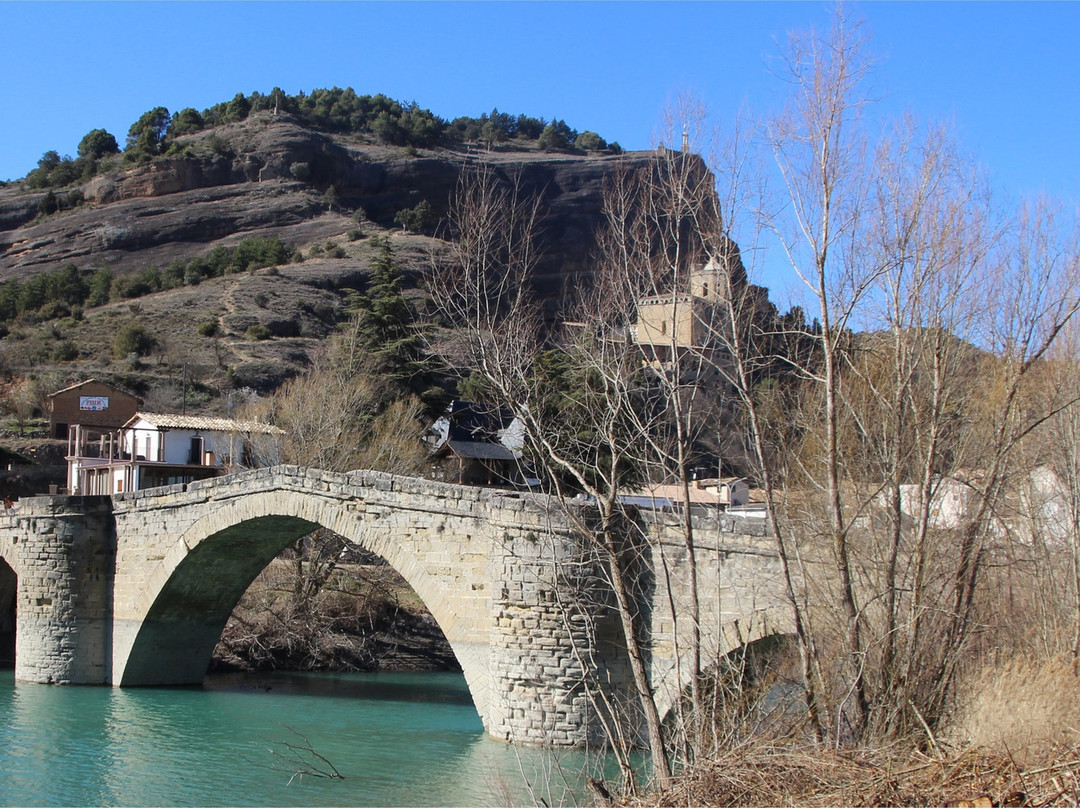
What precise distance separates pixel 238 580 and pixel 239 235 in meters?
57.7

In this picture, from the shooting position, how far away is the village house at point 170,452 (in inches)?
1153

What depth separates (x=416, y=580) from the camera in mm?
15695

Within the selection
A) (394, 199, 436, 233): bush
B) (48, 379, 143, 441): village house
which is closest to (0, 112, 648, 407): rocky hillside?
(394, 199, 436, 233): bush

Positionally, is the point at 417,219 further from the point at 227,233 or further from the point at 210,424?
the point at 210,424

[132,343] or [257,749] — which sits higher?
[132,343]

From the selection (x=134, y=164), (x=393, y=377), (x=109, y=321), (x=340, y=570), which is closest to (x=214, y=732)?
(x=340, y=570)

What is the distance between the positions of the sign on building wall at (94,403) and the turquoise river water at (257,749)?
23.7 metres

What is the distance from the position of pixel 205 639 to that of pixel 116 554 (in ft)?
8.34

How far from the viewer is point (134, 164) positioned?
263 ft

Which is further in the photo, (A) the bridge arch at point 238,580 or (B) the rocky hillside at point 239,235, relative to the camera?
(B) the rocky hillside at point 239,235

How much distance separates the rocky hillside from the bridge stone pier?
2667 centimetres

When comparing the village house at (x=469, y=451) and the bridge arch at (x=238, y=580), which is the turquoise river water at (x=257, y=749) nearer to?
the bridge arch at (x=238, y=580)

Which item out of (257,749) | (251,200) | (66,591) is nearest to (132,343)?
(251,200)

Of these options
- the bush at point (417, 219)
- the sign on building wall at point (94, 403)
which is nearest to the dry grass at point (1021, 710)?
the sign on building wall at point (94, 403)
